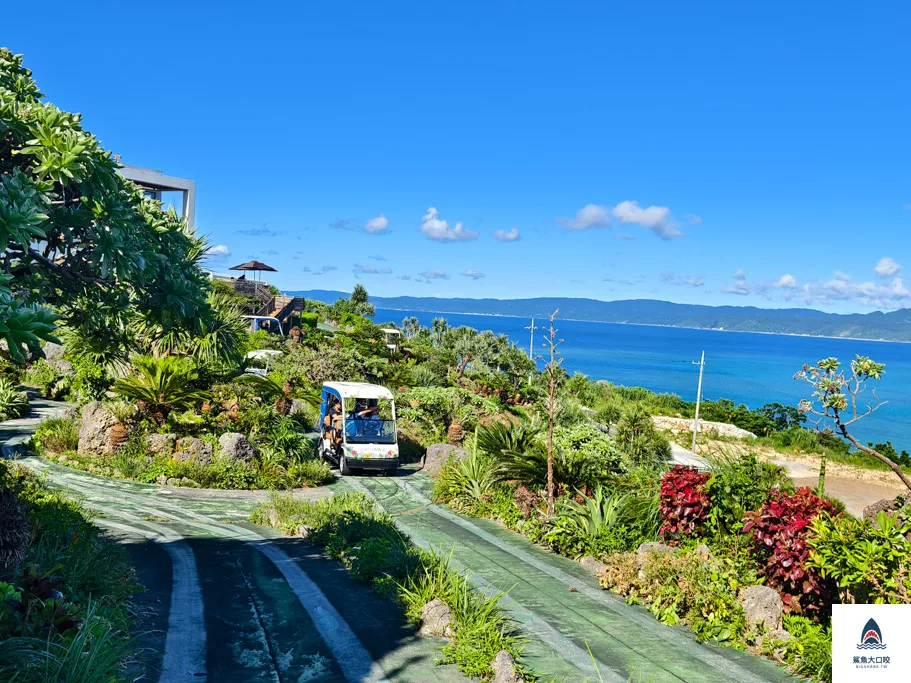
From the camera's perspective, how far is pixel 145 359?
16922 mm

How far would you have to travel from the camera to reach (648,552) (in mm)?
9023

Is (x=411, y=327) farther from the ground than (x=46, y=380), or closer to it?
farther from the ground

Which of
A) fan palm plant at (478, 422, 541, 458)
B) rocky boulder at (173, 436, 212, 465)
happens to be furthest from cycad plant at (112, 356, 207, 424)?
fan palm plant at (478, 422, 541, 458)

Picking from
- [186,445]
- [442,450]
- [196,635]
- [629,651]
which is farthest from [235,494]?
[629,651]

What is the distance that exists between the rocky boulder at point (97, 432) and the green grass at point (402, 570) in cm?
566

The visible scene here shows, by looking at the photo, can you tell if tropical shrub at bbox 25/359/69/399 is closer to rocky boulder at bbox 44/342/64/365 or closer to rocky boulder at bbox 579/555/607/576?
rocky boulder at bbox 44/342/64/365

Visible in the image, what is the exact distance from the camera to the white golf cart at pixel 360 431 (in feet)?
59.0

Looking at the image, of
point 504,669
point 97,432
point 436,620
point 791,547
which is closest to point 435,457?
point 97,432

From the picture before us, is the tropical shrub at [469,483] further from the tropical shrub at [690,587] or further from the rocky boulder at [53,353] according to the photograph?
the rocky boulder at [53,353]

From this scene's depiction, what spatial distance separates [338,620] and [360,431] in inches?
448

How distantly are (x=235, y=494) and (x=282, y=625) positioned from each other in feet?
28.0

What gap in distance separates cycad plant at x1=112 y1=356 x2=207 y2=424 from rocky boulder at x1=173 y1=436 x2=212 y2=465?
3.29 ft

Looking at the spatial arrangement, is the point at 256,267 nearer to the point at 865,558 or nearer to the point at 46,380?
the point at 46,380

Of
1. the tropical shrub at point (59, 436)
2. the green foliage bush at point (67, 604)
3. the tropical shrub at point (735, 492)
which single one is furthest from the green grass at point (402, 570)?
the tropical shrub at point (59, 436)
